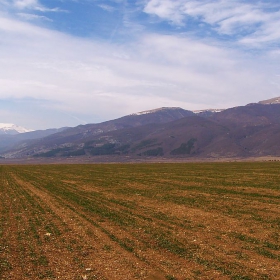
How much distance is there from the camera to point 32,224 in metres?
24.6

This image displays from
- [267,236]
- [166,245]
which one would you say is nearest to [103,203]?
[166,245]

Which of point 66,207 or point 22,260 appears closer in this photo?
point 22,260

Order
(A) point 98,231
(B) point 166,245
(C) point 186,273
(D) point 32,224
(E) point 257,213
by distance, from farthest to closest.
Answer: (E) point 257,213 < (D) point 32,224 < (A) point 98,231 < (B) point 166,245 < (C) point 186,273

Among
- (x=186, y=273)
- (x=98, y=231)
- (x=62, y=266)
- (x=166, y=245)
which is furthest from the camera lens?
(x=98, y=231)

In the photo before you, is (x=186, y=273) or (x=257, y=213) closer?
(x=186, y=273)

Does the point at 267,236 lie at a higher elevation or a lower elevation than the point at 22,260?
lower

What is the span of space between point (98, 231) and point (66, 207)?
10908 millimetres

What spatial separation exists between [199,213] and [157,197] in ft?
33.5

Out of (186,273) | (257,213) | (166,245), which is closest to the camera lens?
(186,273)

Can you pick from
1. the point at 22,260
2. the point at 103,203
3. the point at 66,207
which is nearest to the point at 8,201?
the point at 66,207

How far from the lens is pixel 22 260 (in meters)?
16.7

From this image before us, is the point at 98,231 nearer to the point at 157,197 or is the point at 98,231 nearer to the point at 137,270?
the point at 137,270

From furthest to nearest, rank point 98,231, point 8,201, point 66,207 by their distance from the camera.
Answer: point 8,201 < point 66,207 < point 98,231

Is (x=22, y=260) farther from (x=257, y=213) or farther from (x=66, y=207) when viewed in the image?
(x=257, y=213)
